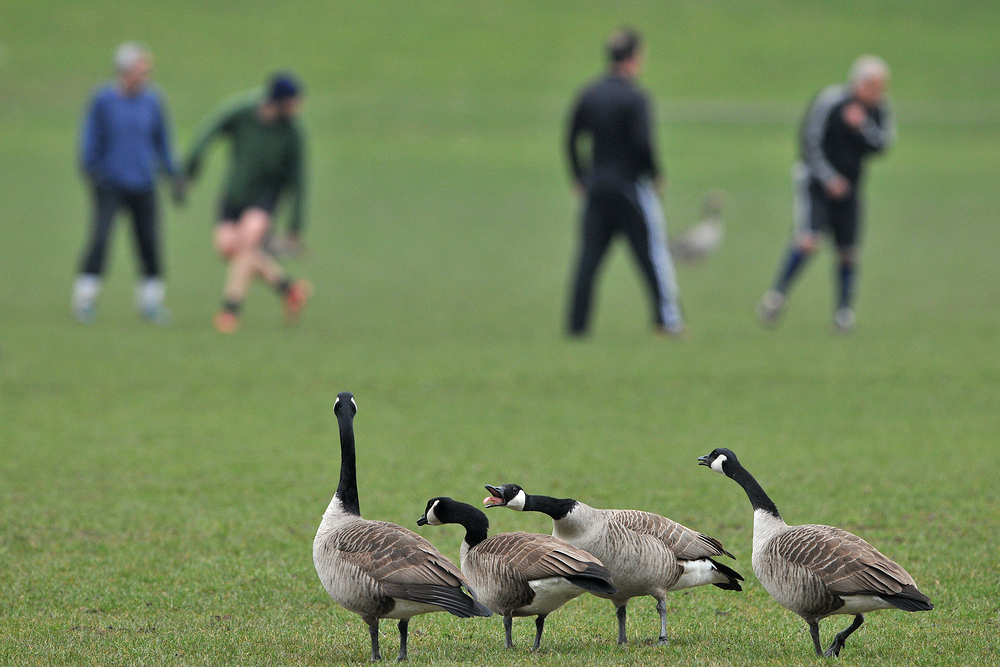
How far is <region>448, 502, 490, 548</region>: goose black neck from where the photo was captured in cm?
489

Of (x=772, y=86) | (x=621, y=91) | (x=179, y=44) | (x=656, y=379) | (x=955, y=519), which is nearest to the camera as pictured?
(x=955, y=519)

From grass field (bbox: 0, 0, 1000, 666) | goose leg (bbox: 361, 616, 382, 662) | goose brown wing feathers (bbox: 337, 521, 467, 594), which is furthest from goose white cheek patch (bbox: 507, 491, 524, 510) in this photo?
goose leg (bbox: 361, 616, 382, 662)

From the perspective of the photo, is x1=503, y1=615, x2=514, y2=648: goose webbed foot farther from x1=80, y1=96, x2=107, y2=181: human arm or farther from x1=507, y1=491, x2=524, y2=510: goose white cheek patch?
x1=80, y1=96, x2=107, y2=181: human arm

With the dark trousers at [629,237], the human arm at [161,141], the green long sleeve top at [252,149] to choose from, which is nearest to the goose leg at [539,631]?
the dark trousers at [629,237]

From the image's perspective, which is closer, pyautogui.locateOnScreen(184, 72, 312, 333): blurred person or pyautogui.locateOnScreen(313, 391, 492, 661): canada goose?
pyautogui.locateOnScreen(313, 391, 492, 661): canada goose

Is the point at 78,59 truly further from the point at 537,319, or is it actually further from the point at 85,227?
the point at 537,319

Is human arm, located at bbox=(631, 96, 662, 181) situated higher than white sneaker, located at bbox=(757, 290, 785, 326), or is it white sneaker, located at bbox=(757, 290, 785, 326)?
human arm, located at bbox=(631, 96, 662, 181)

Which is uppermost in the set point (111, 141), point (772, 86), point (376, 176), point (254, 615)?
point (772, 86)

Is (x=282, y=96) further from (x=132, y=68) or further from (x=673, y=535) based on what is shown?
(x=673, y=535)

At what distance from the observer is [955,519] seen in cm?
677

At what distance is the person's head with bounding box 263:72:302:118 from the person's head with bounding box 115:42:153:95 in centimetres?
130

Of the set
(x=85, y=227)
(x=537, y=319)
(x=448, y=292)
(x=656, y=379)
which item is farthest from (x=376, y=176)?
(x=656, y=379)

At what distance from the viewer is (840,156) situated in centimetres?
1359

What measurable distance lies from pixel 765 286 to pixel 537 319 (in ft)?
16.4
